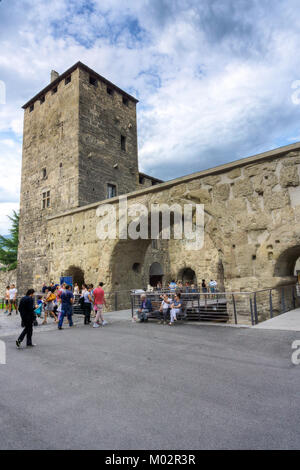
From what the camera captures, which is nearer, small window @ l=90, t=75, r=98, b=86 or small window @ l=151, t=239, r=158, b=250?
small window @ l=90, t=75, r=98, b=86

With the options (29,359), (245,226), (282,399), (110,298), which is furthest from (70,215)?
(282,399)

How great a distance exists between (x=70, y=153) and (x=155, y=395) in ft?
57.0

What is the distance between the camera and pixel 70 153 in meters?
18.2

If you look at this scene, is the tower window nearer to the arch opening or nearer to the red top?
the arch opening

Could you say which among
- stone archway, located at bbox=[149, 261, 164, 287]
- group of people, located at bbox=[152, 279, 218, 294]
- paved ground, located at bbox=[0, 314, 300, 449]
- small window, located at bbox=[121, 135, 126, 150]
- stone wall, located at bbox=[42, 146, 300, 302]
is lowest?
paved ground, located at bbox=[0, 314, 300, 449]

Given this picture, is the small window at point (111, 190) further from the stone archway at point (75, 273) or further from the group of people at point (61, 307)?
the group of people at point (61, 307)

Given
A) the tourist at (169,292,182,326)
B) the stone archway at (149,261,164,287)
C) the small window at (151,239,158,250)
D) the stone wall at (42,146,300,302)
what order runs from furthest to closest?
the small window at (151,239,158,250) < the stone archway at (149,261,164,287) < the tourist at (169,292,182,326) < the stone wall at (42,146,300,302)

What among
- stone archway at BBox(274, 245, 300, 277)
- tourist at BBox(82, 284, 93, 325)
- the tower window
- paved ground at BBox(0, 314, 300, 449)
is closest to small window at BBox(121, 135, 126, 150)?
the tower window

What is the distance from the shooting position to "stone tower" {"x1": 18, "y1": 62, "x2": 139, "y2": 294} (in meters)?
18.1

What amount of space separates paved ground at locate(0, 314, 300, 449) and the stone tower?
44.6 ft

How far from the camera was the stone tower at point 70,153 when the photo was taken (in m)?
18.1

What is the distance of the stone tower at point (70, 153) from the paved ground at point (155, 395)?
13.6 m

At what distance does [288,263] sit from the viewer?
795 cm

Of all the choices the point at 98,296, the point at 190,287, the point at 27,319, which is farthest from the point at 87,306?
the point at 190,287
